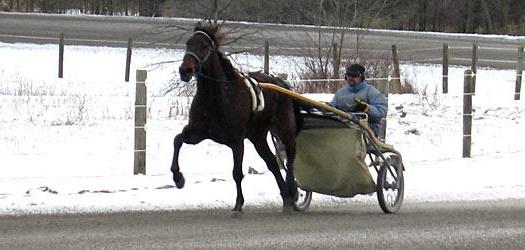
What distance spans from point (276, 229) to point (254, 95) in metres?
Answer: 1.51

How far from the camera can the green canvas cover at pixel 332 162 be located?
10742 millimetres

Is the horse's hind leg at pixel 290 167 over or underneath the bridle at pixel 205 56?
underneath

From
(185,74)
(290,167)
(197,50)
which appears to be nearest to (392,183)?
(290,167)

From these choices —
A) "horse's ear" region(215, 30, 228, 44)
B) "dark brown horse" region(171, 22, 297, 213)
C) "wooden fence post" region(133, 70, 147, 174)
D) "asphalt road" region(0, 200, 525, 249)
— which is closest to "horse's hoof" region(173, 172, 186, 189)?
"dark brown horse" region(171, 22, 297, 213)

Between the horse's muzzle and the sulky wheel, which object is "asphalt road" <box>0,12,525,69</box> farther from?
the horse's muzzle

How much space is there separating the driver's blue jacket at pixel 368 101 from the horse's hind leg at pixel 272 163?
95 cm

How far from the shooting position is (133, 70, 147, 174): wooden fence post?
14.3 metres

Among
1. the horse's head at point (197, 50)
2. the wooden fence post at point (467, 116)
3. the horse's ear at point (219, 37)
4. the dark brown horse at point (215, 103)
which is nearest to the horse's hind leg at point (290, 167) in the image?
the dark brown horse at point (215, 103)

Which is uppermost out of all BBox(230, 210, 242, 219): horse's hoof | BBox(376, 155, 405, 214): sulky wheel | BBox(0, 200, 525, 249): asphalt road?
BBox(376, 155, 405, 214): sulky wheel

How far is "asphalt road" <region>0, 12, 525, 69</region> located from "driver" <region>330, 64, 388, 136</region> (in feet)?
53.9

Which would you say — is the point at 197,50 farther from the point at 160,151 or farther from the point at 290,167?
the point at 160,151

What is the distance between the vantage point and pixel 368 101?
11.2 metres

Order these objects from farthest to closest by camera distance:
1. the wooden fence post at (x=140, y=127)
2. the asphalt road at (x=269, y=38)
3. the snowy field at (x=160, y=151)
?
the asphalt road at (x=269, y=38)
the wooden fence post at (x=140, y=127)
the snowy field at (x=160, y=151)

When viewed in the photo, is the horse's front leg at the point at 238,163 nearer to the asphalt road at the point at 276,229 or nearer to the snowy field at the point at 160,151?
the asphalt road at the point at 276,229
